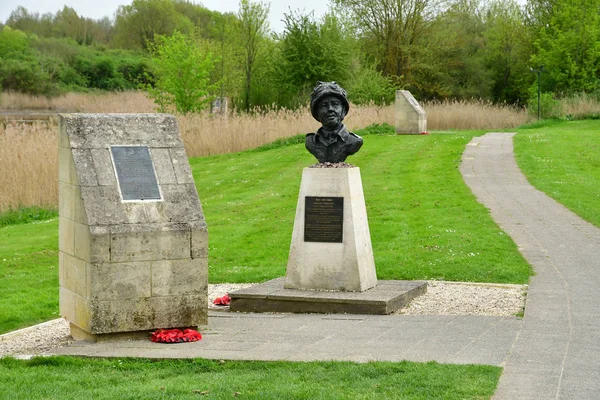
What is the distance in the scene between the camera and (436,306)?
35.1 feet

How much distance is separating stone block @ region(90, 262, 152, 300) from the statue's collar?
313 cm

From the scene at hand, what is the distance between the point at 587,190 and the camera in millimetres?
20266

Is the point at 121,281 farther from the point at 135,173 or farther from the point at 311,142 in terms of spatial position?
the point at 311,142

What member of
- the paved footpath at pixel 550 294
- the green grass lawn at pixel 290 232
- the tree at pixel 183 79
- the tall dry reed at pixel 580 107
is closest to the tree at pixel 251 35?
the tree at pixel 183 79

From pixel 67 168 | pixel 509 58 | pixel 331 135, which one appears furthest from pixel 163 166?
pixel 509 58

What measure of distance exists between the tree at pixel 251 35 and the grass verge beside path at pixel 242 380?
1548 inches

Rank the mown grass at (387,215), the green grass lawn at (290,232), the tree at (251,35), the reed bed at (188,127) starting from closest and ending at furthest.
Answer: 1. the green grass lawn at (290,232)
2. the mown grass at (387,215)
3. the reed bed at (188,127)
4. the tree at (251,35)

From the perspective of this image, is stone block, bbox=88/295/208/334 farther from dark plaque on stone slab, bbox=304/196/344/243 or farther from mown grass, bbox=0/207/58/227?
mown grass, bbox=0/207/58/227

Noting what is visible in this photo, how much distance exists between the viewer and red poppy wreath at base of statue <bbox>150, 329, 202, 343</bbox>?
887 centimetres

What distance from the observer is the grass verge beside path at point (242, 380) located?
6.68 meters

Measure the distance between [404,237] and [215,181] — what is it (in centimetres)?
949

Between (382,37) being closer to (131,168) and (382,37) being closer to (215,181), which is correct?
(215,181)

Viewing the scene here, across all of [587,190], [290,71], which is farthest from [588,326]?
[290,71]

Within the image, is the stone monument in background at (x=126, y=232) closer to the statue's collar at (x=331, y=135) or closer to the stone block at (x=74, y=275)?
the stone block at (x=74, y=275)
